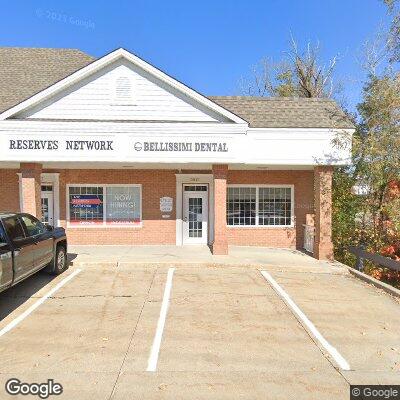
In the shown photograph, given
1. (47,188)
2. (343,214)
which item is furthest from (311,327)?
(47,188)

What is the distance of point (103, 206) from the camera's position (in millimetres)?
14242

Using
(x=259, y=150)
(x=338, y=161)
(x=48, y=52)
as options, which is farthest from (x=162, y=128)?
(x=48, y=52)

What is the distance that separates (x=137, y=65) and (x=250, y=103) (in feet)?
14.4

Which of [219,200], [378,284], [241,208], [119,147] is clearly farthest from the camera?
[241,208]

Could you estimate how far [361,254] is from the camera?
11.1 meters

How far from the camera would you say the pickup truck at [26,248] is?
22.2 feet

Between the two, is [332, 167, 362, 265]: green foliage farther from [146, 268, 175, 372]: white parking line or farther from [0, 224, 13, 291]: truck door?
[0, 224, 13, 291]: truck door

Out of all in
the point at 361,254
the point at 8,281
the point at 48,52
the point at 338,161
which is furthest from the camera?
the point at 48,52

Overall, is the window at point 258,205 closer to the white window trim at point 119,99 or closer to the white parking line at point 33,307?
the white window trim at point 119,99

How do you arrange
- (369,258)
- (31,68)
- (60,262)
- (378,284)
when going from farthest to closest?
(31,68) → (369,258) → (60,262) → (378,284)

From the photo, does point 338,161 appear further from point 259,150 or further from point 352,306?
point 352,306

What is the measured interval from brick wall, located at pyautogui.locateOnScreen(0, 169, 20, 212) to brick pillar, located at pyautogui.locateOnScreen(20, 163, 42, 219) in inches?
117

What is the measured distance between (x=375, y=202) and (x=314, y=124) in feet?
11.4

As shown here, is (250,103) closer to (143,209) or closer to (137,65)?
(137,65)
